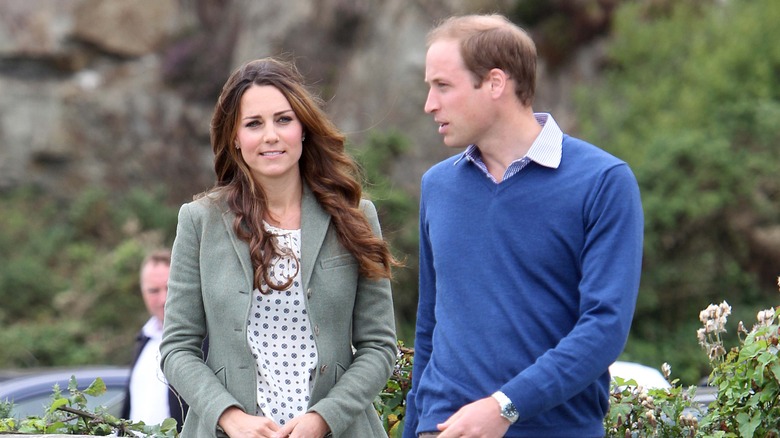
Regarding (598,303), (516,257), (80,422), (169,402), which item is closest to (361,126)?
(169,402)

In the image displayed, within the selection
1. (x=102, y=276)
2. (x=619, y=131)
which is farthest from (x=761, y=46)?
(x=102, y=276)

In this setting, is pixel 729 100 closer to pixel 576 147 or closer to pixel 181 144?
pixel 181 144

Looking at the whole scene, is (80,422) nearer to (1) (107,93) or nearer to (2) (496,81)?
(2) (496,81)

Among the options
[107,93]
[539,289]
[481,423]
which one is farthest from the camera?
[107,93]

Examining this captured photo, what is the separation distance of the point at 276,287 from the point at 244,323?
0.14 m

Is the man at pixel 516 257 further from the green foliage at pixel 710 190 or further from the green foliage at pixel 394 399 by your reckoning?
the green foliage at pixel 710 190

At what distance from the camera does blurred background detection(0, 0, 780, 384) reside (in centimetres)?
1138

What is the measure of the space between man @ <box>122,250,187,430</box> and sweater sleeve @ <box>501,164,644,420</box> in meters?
2.67

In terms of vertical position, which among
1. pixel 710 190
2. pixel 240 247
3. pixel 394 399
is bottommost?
pixel 710 190

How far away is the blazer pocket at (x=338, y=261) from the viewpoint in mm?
3104

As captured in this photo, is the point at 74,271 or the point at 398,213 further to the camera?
the point at 74,271

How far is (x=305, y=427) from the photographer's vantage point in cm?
290

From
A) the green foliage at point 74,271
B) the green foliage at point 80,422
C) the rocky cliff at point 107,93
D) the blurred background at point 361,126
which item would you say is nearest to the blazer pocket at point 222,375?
the green foliage at point 80,422

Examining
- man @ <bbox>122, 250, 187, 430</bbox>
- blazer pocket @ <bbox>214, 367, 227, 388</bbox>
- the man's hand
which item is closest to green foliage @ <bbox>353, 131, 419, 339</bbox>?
man @ <bbox>122, 250, 187, 430</bbox>
